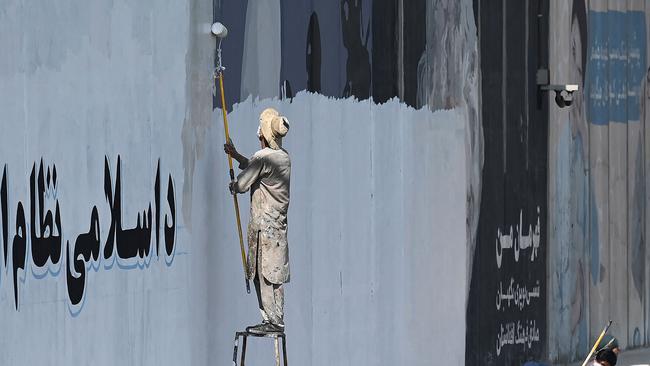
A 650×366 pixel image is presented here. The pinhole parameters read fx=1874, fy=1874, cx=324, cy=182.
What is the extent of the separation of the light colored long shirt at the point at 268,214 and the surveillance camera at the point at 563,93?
705cm

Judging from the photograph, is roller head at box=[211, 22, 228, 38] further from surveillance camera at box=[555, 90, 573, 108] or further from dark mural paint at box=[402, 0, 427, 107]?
surveillance camera at box=[555, 90, 573, 108]

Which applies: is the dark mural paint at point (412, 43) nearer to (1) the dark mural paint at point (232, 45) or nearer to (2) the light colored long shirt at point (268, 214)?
(1) the dark mural paint at point (232, 45)

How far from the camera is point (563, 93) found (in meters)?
19.9

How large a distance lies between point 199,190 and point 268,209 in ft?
2.04

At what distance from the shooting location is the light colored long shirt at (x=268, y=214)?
13227 millimetres

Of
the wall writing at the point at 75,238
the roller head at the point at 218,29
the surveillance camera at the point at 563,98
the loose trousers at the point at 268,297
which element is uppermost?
the roller head at the point at 218,29

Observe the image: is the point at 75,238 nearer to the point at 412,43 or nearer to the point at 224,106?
the point at 224,106

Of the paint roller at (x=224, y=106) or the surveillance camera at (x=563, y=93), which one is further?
the surveillance camera at (x=563, y=93)

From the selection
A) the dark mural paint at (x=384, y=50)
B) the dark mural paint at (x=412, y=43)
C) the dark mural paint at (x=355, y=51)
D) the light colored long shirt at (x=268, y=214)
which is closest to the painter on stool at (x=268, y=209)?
the light colored long shirt at (x=268, y=214)

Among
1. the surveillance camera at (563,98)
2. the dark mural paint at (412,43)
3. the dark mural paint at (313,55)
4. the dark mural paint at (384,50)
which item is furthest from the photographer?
the surveillance camera at (563,98)

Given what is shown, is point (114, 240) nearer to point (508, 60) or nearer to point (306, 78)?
point (306, 78)

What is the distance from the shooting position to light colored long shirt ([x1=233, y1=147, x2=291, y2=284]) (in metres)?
13.2

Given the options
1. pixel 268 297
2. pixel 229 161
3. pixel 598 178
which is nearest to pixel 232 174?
pixel 229 161

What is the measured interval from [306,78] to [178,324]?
2.85 meters
